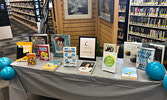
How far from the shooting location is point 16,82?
2.18 m

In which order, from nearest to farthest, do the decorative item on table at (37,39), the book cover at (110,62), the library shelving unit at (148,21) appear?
the book cover at (110,62) → the decorative item on table at (37,39) → the library shelving unit at (148,21)

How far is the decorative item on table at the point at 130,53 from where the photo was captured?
1858 millimetres

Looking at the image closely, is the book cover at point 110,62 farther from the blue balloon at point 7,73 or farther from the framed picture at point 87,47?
the blue balloon at point 7,73

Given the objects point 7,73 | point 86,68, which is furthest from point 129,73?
point 7,73

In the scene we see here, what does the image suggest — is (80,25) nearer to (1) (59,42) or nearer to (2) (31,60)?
(1) (59,42)

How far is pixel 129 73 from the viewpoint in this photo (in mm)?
1634

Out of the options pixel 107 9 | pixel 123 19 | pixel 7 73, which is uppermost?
pixel 107 9

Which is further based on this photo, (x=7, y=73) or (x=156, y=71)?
(x=7, y=73)

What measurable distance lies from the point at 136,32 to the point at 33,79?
420 centimetres

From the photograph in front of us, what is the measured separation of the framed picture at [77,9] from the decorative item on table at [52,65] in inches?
51.8

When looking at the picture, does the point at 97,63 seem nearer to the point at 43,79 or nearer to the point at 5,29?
the point at 43,79

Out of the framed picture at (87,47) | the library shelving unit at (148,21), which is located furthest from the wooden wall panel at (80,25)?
the library shelving unit at (148,21)

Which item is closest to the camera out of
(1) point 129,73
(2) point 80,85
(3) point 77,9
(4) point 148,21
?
(1) point 129,73

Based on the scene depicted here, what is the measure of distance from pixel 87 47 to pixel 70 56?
0.89 ft
